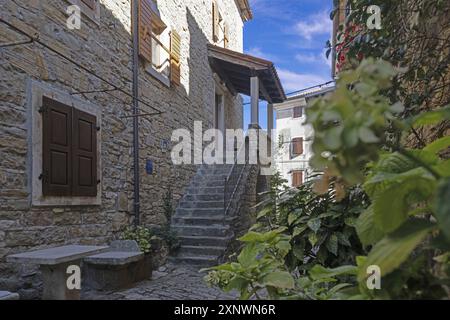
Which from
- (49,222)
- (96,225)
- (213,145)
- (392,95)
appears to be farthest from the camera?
(213,145)

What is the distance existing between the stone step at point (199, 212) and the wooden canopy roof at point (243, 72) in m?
3.57

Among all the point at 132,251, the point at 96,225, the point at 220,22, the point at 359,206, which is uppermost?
the point at 220,22

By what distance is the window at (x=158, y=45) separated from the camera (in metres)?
6.21

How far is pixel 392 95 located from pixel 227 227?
465 cm

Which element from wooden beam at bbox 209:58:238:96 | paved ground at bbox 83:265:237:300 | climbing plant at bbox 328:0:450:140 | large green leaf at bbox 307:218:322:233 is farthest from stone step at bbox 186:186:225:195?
large green leaf at bbox 307:218:322:233

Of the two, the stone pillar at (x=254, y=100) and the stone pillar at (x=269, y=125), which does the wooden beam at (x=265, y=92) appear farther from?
the stone pillar at (x=254, y=100)

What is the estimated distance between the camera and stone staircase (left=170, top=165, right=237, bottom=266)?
20.1 ft

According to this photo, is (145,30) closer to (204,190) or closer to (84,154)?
(84,154)

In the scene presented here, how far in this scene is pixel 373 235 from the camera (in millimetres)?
804

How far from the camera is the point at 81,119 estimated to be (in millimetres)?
4500

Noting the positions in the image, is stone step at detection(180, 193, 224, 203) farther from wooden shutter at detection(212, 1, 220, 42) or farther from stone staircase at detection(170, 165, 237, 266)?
wooden shutter at detection(212, 1, 220, 42)

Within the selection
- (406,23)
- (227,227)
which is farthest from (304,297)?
(227,227)

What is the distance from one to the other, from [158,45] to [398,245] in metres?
7.08

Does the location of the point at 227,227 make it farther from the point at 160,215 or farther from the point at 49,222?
the point at 49,222
